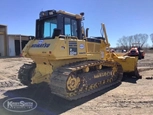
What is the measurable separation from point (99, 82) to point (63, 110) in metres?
2.60

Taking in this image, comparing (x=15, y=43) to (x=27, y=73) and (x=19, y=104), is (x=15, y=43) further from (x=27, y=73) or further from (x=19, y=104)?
(x=19, y=104)

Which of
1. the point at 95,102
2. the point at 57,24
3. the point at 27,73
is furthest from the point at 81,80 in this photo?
the point at 27,73

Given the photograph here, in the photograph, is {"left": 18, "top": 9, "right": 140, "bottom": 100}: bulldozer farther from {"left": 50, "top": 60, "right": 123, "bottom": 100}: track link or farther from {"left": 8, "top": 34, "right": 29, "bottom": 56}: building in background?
{"left": 8, "top": 34, "right": 29, "bottom": 56}: building in background

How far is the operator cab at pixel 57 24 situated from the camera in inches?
254

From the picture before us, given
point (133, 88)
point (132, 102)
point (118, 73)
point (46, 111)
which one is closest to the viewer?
point (46, 111)

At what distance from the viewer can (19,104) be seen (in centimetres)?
572

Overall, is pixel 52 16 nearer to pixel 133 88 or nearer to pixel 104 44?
pixel 104 44

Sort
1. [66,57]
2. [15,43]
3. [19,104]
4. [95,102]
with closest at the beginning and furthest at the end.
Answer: [19,104], [95,102], [66,57], [15,43]

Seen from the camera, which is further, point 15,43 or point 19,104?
point 15,43

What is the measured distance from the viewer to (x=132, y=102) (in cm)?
582

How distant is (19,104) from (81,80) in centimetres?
219

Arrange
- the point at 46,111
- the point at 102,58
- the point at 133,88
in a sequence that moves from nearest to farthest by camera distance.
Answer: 1. the point at 46,111
2. the point at 133,88
3. the point at 102,58

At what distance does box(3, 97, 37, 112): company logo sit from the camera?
5.29 m

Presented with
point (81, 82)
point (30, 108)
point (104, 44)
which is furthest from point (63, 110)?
point (104, 44)
